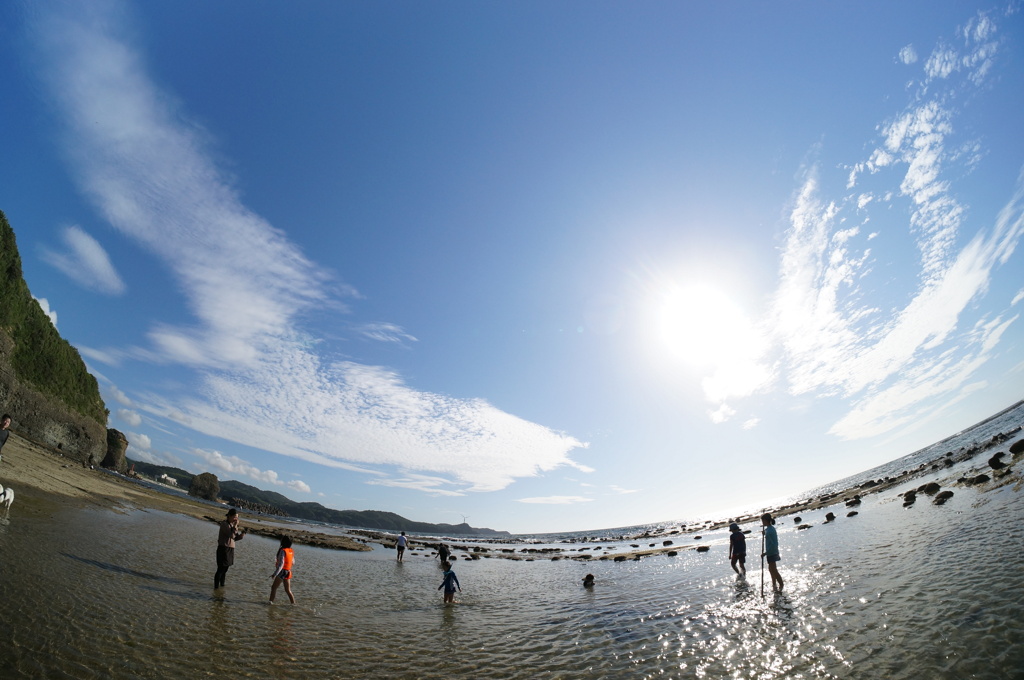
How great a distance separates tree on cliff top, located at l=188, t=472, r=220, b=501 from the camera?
109 meters

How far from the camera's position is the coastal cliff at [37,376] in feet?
177

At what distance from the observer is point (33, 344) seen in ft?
205

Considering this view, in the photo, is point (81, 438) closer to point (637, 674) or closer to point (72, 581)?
point (72, 581)

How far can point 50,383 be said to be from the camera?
63.2m

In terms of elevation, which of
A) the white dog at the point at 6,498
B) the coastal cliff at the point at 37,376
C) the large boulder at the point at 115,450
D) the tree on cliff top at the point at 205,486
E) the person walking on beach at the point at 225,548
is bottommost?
the tree on cliff top at the point at 205,486

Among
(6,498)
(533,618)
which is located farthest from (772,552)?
(6,498)

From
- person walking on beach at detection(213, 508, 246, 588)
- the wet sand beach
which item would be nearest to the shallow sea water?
the wet sand beach

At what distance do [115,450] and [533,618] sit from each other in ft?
392

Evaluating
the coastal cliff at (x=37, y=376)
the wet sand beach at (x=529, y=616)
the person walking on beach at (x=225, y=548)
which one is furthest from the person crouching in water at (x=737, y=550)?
the coastal cliff at (x=37, y=376)

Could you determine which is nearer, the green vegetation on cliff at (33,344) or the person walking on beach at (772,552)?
the person walking on beach at (772,552)

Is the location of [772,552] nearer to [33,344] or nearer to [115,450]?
[33,344]

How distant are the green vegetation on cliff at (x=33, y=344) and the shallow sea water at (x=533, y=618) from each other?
61356 millimetres

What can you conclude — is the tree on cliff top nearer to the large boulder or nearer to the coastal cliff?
the large boulder

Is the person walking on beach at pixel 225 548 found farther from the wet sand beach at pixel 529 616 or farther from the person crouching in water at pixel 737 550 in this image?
the person crouching in water at pixel 737 550
